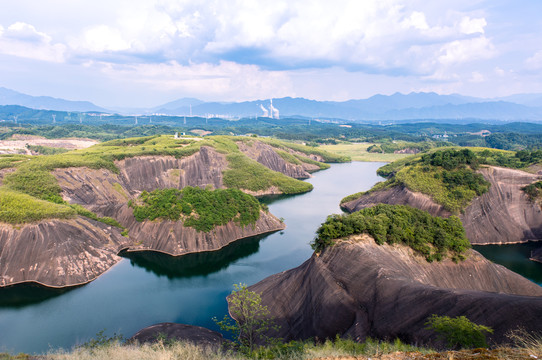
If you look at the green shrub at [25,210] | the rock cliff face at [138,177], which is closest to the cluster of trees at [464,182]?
the rock cliff face at [138,177]

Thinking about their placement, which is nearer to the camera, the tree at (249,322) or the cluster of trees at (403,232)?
the tree at (249,322)

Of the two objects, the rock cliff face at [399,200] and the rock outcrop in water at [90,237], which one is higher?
the rock cliff face at [399,200]

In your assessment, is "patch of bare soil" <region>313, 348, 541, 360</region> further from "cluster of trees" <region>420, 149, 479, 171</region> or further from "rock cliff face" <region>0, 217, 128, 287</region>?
→ "cluster of trees" <region>420, 149, 479, 171</region>

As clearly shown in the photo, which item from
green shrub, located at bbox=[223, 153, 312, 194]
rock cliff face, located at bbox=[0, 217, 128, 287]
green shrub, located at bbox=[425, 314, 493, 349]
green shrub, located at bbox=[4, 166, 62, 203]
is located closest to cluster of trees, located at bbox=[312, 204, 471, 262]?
green shrub, located at bbox=[425, 314, 493, 349]

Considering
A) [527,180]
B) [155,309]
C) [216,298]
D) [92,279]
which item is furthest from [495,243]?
[92,279]

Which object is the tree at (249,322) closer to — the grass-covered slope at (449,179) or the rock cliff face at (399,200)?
the rock cliff face at (399,200)

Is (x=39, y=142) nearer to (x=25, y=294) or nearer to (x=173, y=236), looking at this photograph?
(x=173, y=236)
